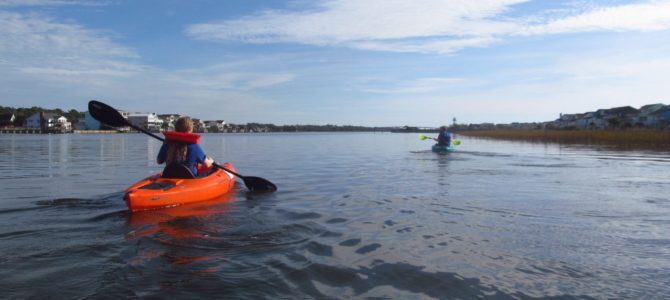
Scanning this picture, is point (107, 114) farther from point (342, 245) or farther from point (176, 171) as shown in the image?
point (342, 245)

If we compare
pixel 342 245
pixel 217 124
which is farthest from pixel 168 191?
pixel 217 124

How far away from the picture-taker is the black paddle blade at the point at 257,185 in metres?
10.2

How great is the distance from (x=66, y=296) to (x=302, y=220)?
366cm

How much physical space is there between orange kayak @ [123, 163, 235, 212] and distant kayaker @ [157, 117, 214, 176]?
34cm

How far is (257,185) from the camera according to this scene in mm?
10219

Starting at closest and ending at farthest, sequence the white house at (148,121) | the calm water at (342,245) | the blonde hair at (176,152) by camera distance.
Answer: the calm water at (342,245), the blonde hair at (176,152), the white house at (148,121)

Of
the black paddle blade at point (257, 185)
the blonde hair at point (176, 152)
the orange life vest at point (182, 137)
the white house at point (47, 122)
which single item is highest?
the white house at point (47, 122)

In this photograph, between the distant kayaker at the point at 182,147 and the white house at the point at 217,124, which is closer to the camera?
the distant kayaker at the point at 182,147

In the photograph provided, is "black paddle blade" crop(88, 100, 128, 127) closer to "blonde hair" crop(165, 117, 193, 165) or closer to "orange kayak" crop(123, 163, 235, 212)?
"blonde hair" crop(165, 117, 193, 165)

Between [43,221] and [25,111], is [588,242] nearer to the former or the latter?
[43,221]

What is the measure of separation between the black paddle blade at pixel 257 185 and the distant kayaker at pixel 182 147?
170 cm

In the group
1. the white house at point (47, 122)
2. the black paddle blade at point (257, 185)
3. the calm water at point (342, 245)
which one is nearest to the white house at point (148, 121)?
the white house at point (47, 122)

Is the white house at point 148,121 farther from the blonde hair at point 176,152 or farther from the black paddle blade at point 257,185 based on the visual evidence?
the blonde hair at point 176,152

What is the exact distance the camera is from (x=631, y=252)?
17.0 feet
